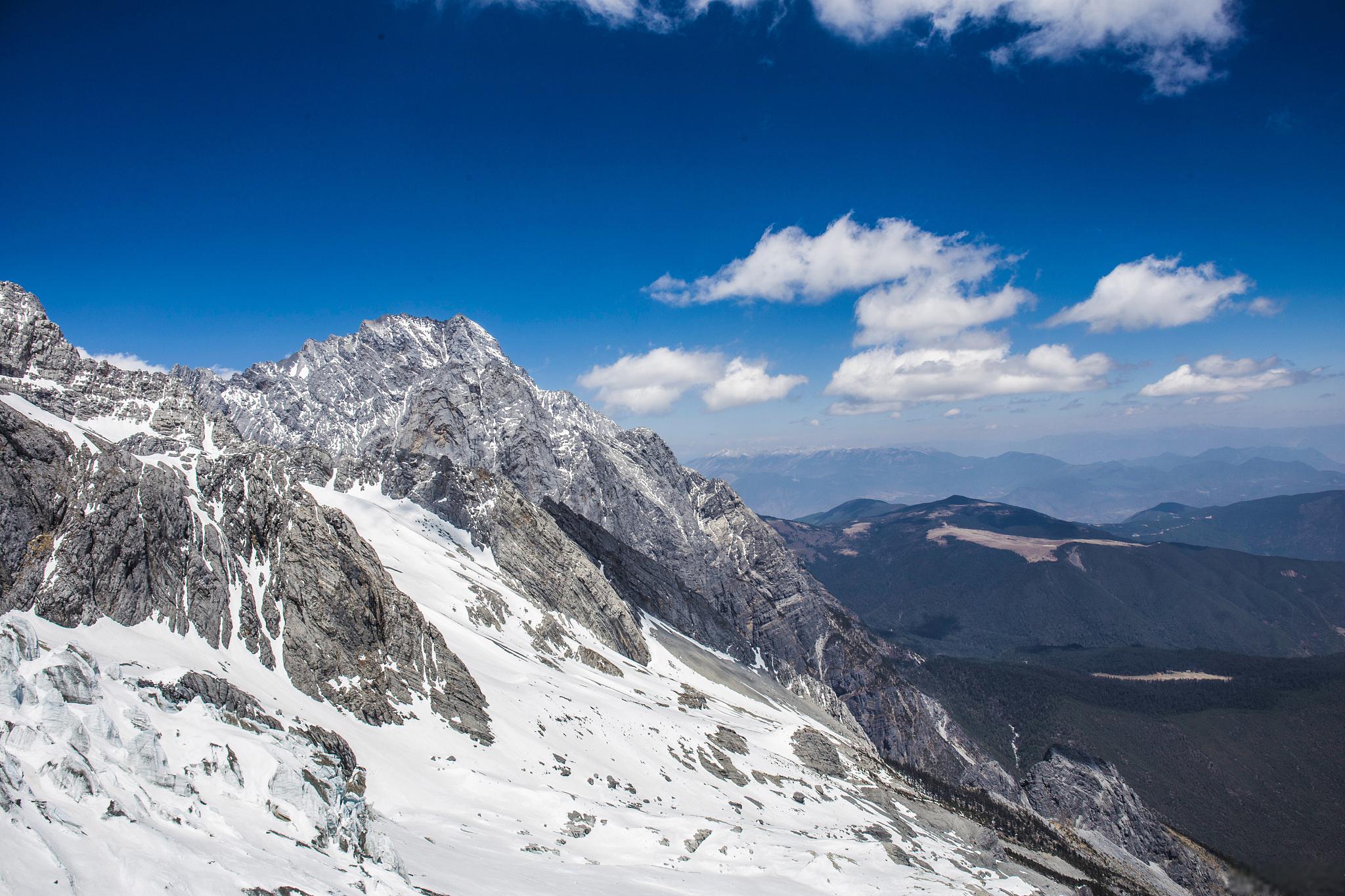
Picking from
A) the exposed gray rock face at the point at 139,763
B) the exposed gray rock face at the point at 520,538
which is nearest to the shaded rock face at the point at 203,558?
→ the exposed gray rock face at the point at 139,763

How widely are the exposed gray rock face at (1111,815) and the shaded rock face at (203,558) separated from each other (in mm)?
170535

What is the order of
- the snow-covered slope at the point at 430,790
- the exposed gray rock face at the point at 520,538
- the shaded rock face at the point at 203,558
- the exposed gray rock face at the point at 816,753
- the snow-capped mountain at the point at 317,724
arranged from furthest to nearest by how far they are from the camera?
the exposed gray rock face at the point at 520,538, the exposed gray rock face at the point at 816,753, the shaded rock face at the point at 203,558, the snow-capped mountain at the point at 317,724, the snow-covered slope at the point at 430,790

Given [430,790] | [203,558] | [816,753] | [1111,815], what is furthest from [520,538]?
[1111,815]

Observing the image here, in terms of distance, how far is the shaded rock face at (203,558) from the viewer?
34875 millimetres

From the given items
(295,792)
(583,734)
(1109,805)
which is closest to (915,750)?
(1109,805)

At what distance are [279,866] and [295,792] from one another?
19.3ft

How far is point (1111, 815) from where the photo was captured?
504 ft

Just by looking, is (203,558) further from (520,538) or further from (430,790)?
(520,538)

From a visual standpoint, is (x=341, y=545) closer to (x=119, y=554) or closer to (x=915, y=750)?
(x=119, y=554)

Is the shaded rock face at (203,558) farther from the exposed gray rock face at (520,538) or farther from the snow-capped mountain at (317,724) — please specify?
the exposed gray rock face at (520,538)

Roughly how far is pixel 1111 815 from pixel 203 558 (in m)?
198

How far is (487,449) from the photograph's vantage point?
629ft

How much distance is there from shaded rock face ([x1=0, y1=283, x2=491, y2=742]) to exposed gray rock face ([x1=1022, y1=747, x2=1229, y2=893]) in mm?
170535

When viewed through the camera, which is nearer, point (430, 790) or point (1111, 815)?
point (430, 790)
